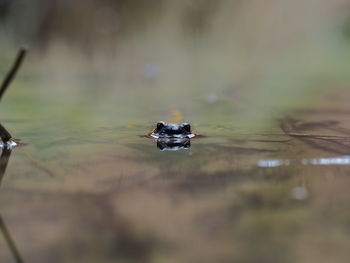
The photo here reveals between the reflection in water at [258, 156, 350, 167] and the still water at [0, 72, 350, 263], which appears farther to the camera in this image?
the reflection in water at [258, 156, 350, 167]

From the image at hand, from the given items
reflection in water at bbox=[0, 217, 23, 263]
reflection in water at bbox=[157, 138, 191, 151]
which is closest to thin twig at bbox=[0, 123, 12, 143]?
reflection in water at bbox=[157, 138, 191, 151]

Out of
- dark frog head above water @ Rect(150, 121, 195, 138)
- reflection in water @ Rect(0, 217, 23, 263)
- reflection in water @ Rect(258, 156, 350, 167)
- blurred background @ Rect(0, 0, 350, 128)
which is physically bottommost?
reflection in water @ Rect(0, 217, 23, 263)

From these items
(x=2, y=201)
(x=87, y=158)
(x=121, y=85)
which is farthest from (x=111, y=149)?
(x=121, y=85)

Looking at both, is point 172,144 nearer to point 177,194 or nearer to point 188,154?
point 188,154

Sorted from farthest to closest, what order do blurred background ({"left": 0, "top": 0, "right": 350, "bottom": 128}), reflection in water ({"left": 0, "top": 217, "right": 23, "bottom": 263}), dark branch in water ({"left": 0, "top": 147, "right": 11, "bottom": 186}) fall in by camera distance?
blurred background ({"left": 0, "top": 0, "right": 350, "bottom": 128}) < dark branch in water ({"left": 0, "top": 147, "right": 11, "bottom": 186}) < reflection in water ({"left": 0, "top": 217, "right": 23, "bottom": 263})

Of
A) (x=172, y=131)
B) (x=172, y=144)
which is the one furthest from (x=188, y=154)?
(x=172, y=131)

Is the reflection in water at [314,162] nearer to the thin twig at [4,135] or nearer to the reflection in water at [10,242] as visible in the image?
the reflection in water at [10,242]

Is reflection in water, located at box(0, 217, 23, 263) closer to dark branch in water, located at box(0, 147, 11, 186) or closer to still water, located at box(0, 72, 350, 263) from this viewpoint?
still water, located at box(0, 72, 350, 263)

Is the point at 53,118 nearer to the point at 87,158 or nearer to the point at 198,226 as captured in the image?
the point at 87,158
